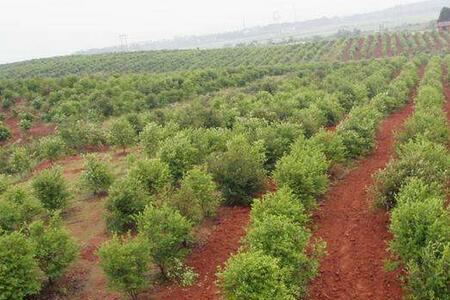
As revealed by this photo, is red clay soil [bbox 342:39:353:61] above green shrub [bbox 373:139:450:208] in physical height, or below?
above

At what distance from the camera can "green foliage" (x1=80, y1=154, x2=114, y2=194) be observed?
24.8m

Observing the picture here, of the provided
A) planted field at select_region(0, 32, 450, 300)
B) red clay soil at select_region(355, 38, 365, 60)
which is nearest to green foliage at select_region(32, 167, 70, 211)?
planted field at select_region(0, 32, 450, 300)

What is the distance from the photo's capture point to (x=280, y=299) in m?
13.1

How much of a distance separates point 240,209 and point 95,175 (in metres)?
7.76

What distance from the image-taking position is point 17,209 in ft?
65.9

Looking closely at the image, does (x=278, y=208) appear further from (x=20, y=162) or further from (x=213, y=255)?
(x=20, y=162)

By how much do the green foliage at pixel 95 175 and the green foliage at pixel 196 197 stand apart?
5.87m

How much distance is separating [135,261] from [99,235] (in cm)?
609

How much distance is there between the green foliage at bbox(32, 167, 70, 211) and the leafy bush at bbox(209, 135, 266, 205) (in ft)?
23.7

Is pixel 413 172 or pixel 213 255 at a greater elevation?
pixel 413 172

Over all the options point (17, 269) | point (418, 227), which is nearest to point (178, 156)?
point (17, 269)

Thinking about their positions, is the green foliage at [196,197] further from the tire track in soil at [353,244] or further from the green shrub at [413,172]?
the green shrub at [413,172]

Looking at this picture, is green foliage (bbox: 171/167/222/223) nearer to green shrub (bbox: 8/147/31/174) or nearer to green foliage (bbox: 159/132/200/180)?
green foliage (bbox: 159/132/200/180)

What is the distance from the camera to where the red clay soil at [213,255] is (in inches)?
651
